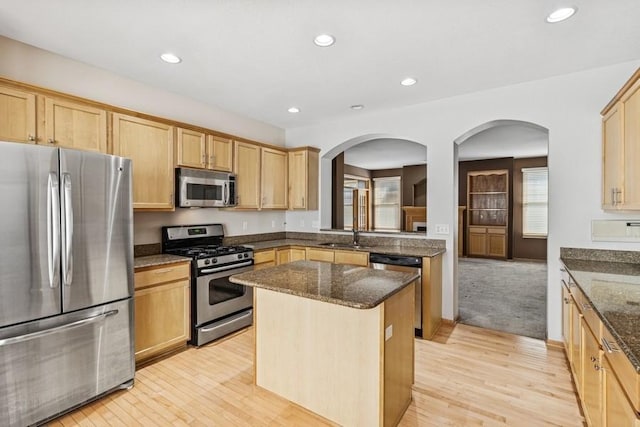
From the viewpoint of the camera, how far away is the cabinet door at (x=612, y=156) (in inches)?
92.2

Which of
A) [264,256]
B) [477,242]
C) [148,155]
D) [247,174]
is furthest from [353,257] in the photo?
[477,242]

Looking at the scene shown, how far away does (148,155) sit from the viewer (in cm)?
304

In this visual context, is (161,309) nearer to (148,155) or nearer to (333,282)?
(148,155)

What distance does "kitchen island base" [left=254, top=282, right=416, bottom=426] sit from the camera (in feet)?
6.05

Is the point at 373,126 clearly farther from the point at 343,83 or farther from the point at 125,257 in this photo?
the point at 125,257

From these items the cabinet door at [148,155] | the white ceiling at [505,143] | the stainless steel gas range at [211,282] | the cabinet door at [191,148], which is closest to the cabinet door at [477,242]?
the white ceiling at [505,143]

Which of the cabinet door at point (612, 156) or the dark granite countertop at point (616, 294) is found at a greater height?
the cabinet door at point (612, 156)

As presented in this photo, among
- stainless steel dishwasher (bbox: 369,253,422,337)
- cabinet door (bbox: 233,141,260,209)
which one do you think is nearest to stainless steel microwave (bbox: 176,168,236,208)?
cabinet door (bbox: 233,141,260,209)

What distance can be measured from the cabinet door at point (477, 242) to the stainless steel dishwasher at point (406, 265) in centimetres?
637

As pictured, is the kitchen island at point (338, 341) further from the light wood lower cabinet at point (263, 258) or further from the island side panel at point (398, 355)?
the light wood lower cabinet at point (263, 258)

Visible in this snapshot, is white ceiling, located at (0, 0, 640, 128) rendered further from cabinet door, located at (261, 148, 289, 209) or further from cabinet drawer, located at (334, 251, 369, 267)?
cabinet drawer, located at (334, 251, 369, 267)

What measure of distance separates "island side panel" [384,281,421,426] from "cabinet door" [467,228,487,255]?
7.52 meters

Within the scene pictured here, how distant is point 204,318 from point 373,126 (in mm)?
3223

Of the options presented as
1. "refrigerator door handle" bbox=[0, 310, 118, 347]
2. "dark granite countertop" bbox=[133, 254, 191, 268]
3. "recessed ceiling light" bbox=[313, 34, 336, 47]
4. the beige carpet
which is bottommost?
the beige carpet
